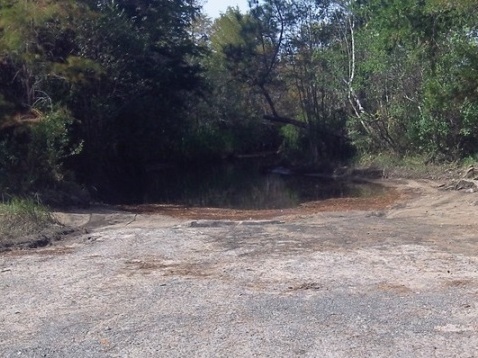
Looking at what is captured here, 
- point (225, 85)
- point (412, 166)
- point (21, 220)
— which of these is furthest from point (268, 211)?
point (225, 85)

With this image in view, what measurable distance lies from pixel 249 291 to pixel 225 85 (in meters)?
34.1

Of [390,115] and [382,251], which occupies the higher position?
[390,115]

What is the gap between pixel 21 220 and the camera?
16531 mm

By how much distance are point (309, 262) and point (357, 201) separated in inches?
476

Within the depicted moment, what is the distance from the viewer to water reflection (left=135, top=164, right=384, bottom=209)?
86.8ft

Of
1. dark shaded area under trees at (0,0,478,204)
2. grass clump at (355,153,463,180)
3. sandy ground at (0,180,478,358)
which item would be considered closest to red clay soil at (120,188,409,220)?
dark shaded area under trees at (0,0,478,204)

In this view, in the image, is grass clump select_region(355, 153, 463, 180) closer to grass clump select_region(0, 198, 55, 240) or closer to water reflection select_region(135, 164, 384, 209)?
water reflection select_region(135, 164, 384, 209)

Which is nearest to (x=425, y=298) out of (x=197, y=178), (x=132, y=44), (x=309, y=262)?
(x=309, y=262)

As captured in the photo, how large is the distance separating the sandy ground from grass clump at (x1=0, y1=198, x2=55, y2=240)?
0.81 m

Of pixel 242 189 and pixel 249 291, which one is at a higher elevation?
pixel 242 189

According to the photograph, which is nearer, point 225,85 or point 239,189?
point 239,189

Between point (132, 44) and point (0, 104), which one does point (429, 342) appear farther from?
point (132, 44)

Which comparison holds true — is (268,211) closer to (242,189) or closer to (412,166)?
(242,189)

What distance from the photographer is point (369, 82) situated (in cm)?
3391
